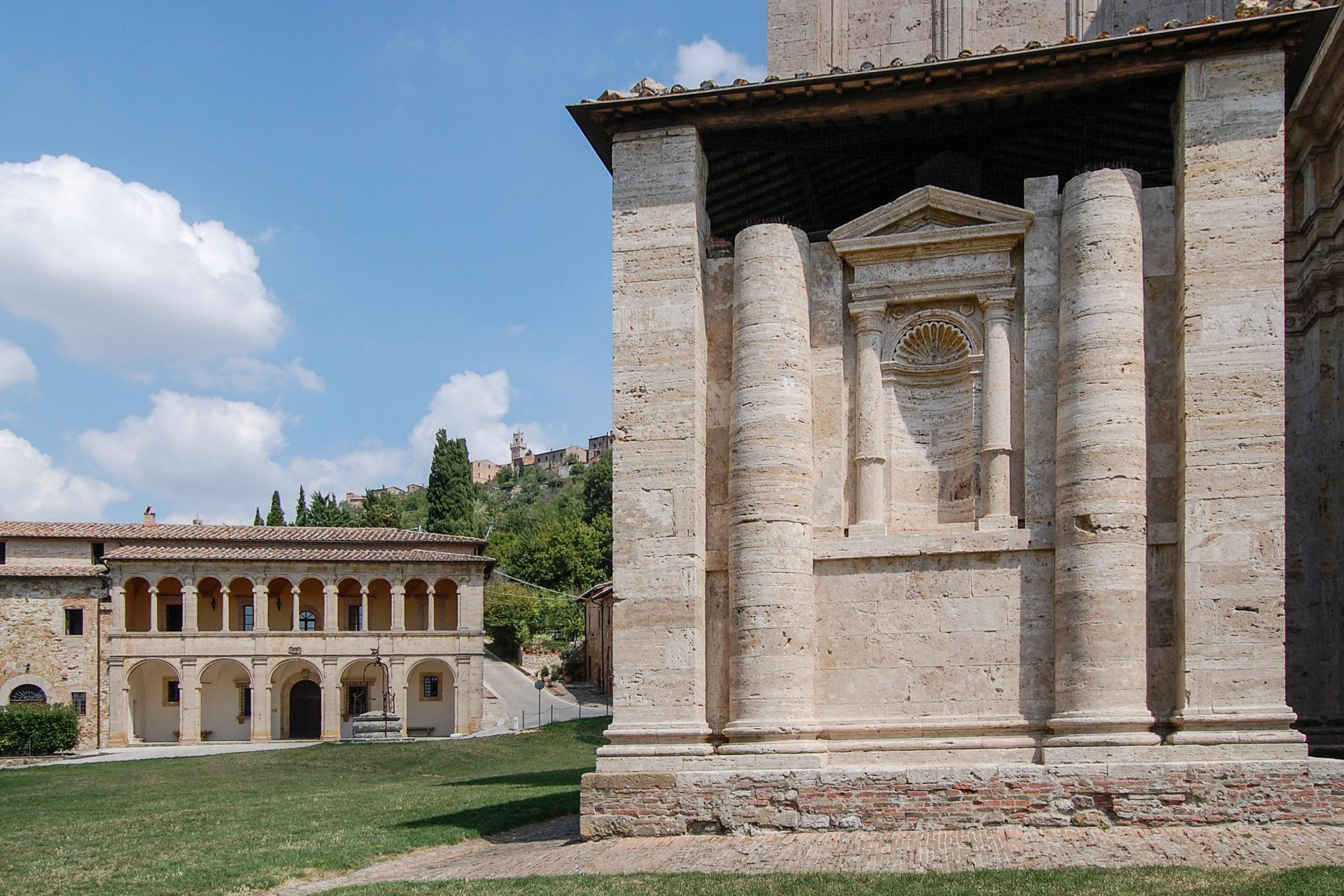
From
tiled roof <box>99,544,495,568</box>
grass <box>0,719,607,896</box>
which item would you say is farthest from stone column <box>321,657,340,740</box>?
grass <box>0,719,607,896</box>

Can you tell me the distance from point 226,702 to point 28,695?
25.1 ft

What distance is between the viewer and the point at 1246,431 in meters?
13.0

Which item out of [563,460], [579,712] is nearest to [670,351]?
[579,712]

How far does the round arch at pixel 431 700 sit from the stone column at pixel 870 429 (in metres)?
40.4

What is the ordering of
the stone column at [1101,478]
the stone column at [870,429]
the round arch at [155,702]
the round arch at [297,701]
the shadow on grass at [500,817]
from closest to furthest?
the stone column at [1101,478], the stone column at [870,429], the shadow on grass at [500,817], the round arch at [155,702], the round arch at [297,701]

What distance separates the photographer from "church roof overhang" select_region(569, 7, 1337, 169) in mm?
13531

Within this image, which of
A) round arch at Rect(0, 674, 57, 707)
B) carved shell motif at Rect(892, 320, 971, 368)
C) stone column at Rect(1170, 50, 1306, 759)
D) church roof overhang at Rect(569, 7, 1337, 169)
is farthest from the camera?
round arch at Rect(0, 674, 57, 707)

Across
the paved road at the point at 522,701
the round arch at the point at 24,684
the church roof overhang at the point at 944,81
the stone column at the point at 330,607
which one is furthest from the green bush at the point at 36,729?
the church roof overhang at the point at 944,81

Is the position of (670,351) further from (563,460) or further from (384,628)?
(563,460)

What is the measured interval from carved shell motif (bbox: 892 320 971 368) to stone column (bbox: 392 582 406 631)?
39.7 metres

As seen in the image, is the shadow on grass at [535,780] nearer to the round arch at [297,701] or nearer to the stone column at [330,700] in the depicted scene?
the stone column at [330,700]

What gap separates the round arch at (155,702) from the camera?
51.0 meters

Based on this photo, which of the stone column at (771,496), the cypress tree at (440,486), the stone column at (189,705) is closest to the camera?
the stone column at (771,496)

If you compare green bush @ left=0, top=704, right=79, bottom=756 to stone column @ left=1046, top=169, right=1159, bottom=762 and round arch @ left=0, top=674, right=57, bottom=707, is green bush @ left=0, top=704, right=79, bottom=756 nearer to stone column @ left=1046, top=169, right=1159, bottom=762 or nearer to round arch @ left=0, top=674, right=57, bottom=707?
round arch @ left=0, top=674, right=57, bottom=707
